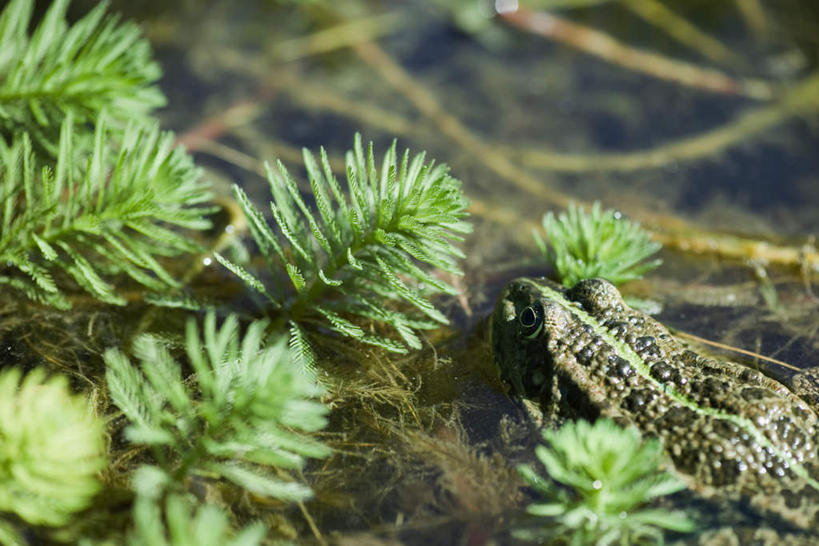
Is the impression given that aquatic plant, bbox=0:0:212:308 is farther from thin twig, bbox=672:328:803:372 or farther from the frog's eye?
thin twig, bbox=672:328:803:372

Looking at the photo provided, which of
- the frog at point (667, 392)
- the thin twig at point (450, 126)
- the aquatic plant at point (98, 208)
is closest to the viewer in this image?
the frog at point (667, 392)

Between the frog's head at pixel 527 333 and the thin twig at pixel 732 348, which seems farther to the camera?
the thin twig at pixel 732 348

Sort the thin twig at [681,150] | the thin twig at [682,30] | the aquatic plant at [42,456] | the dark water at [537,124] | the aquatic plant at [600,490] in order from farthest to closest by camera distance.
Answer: the thin twig at [682,30], the thin twig at [681,150], the dark water at [537,124], the aquatic plant at [600,490], the aquatic plant at [42,456]

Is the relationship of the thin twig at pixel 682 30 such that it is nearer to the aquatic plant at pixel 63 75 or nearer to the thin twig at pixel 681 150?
the thin twig at pixel 681 150

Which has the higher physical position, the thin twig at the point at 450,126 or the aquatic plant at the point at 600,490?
the thin twig at the point at 450,126

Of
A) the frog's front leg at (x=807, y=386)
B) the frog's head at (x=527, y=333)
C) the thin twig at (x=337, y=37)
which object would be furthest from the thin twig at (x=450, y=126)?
the frog's front leg at (x=807, y=386)

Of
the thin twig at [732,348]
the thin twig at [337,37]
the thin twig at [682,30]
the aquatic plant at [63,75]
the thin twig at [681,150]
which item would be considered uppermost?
the thin twig at [682,30]
